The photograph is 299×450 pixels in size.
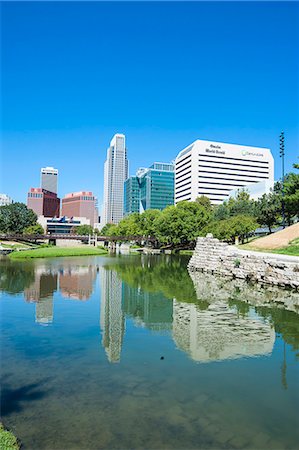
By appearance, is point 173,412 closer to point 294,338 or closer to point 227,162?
point 294,338

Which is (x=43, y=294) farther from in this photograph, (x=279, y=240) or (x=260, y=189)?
(x=260, y=189)

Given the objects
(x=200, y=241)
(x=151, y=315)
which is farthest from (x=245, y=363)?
(x=200, y=241)

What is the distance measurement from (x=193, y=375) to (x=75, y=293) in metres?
17.1

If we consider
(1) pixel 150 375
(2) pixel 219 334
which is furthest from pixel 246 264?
(1) pixel 150 375

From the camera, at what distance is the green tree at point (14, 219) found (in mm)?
102000

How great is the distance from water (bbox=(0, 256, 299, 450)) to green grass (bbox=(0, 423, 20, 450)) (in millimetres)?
241

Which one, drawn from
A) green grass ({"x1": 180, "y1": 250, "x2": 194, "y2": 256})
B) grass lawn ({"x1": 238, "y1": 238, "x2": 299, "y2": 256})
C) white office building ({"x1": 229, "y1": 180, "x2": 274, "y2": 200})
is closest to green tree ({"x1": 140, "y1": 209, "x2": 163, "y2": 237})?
green grass ({"x1": 180, "y1": 250, "x2": 194, "y2": 256})

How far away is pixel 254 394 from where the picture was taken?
9.77m

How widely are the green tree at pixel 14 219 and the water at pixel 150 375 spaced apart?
87.3 meters

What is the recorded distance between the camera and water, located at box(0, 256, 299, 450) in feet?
25.1

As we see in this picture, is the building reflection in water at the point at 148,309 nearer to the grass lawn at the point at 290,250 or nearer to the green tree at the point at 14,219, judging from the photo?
the grass lawn at the point at 290,250

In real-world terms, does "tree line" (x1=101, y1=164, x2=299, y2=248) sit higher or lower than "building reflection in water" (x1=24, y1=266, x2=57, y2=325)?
higher

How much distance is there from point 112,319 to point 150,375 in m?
8.07

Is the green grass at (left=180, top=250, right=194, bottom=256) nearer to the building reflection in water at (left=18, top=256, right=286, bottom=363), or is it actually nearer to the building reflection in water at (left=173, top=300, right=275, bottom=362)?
the building reflection in water at (left=18, top=256, right=286, bottom=363)
